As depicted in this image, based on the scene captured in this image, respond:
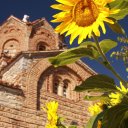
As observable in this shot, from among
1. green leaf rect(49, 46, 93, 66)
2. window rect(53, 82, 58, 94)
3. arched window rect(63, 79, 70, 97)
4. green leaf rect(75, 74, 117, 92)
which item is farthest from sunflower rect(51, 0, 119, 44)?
arched window rect(63, 79, 70, 97)

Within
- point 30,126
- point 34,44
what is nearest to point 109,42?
point 30,126

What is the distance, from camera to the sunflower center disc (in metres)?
1.44

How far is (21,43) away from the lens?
21.9 m

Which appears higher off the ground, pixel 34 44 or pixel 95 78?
pixel 34 44

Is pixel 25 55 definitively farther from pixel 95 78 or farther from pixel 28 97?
pixel 95 78

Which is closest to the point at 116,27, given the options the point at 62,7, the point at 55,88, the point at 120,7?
the point at 120,7

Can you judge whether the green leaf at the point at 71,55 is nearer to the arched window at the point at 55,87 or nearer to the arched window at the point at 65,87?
the arched window at the point at 55,87

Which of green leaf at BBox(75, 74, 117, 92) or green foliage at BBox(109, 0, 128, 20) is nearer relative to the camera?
green foliage at BBox(109, 0, 128, 20)

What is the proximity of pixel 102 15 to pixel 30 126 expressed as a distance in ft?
41.2

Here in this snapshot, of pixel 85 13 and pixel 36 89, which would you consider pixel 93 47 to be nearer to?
pixel 85 13

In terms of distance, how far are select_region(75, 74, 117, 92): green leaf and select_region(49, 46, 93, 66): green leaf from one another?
114 mm

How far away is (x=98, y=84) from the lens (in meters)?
1.61

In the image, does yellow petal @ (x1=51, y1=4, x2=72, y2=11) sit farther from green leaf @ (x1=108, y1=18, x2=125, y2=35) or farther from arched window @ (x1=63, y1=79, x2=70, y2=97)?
arched window @ (x1=63, y1=79, x2=70, y2=97)

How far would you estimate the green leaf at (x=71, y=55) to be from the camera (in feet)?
5.22
